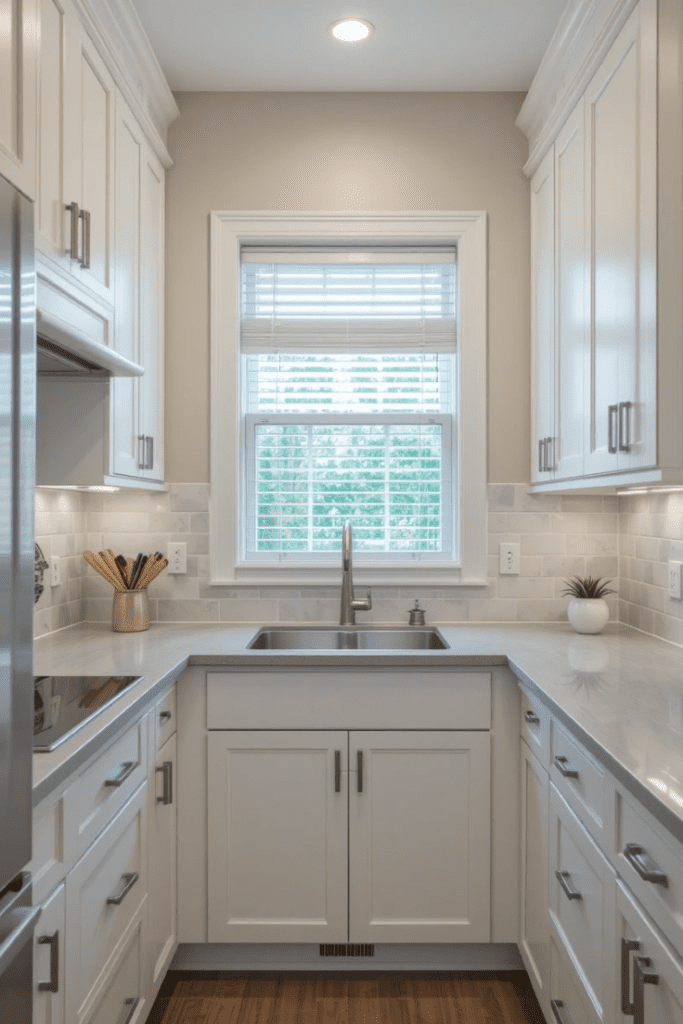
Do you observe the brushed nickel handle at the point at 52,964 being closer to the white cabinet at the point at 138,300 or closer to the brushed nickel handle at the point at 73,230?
the white cabinet at the point at 138,300

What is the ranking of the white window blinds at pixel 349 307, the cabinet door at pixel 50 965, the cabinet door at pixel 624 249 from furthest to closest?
the white window blinds at pixel 349 307
the cabinet door at pixel 624 249
the cabinet door at pixel 50 965

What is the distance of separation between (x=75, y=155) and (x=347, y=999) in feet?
7.87

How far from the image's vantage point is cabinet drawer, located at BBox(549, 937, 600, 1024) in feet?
5.10

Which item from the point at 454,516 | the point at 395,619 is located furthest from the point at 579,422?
the point at 395,619

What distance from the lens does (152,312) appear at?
8.84 ft

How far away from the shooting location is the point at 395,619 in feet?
9.37

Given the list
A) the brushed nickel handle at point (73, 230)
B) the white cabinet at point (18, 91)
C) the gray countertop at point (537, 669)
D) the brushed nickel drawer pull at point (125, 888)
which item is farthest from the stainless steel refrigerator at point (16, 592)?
the brushed nickel handle at point (73, 230)

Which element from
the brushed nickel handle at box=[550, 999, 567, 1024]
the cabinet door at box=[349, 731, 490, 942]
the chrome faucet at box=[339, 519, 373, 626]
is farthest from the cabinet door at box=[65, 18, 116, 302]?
the brushed nickel handle at box=[550, 999, 567, 1024]

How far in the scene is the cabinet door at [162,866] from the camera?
1.99 metres

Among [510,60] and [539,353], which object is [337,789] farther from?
[510,60]

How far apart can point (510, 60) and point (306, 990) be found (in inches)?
122

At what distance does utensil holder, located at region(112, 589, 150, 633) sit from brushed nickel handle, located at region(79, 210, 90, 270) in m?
1.14

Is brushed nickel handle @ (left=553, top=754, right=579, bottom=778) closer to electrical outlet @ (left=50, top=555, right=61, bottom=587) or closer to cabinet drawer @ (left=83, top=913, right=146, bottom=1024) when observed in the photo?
cabinet drawer @ (left=83, top=913, right=146, bottom=1024)

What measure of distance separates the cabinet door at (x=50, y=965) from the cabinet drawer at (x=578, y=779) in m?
1.00
